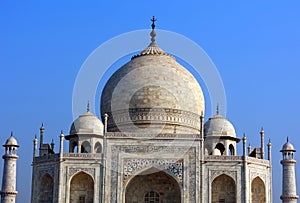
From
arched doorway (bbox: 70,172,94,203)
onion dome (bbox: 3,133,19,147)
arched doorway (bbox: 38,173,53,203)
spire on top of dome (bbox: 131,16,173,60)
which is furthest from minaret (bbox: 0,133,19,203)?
spire on top of dome (bbox: 131,16,173,60)

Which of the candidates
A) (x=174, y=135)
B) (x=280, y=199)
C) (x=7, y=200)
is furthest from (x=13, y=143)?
(x=280, y=199)

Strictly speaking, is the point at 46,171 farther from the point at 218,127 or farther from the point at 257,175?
the point at 257,175

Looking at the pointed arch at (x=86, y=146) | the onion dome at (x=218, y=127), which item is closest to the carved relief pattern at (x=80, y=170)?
the pointed arch at (x=86, y=146)

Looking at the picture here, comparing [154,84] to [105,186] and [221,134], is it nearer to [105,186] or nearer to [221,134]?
[221,134]

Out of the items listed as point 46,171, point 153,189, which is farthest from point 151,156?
point 46,171

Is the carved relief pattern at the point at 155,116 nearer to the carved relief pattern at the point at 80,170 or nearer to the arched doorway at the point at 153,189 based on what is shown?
the arched doorway at the point at 153,189
